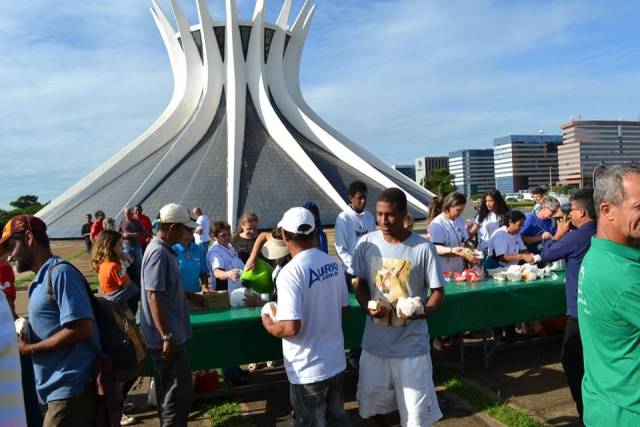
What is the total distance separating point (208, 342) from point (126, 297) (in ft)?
3.37

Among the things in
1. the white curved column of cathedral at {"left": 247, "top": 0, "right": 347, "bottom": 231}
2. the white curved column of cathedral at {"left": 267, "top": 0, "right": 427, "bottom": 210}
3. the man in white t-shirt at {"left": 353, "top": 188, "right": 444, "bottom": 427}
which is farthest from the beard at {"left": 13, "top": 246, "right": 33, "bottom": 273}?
the white curved column of cathedral at {"left": 267, "top": 0, "right": 427, "bottom": 210}

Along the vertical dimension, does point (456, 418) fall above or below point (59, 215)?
below

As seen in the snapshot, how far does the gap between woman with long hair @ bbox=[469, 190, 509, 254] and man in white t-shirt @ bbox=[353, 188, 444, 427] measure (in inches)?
137

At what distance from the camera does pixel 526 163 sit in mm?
120875

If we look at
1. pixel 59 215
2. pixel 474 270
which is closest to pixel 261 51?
pixel 59 215

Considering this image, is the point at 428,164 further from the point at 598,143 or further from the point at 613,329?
the point at 613,329

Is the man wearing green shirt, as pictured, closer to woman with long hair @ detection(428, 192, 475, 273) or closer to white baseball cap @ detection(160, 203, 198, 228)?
white baseball cap @ detection(160, 203, 198, 228)

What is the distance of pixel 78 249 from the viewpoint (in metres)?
17.4

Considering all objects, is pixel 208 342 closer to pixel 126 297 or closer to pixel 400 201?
pixel 126 297

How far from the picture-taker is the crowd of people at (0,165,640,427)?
1608 millimetres

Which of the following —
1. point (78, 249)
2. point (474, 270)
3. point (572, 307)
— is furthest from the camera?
point (78, 249)

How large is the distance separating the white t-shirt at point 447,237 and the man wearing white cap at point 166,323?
2967 millimetres

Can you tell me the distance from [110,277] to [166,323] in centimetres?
148

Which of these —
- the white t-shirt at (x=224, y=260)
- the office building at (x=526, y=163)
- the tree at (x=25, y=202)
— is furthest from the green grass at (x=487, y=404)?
the office building at (x=526, y=163)
